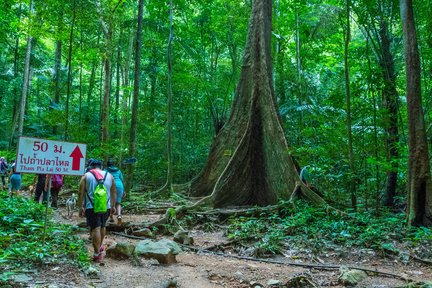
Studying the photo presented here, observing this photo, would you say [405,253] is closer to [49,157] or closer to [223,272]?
[223,272]

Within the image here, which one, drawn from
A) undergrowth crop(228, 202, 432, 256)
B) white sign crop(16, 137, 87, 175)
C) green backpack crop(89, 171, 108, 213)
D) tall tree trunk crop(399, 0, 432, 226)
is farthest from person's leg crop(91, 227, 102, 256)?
tall tree trunk crop(399, 0, 432, 226)

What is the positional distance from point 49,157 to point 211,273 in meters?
2.88

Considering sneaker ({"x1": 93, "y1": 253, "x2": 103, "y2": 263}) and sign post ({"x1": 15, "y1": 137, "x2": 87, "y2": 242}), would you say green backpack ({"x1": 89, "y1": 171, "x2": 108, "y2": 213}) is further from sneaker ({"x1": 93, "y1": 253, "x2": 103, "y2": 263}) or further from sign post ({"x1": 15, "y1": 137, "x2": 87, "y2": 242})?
A: sneaker ({"x1": 93, "y1": 253, "x2": 103, "y2": 263})

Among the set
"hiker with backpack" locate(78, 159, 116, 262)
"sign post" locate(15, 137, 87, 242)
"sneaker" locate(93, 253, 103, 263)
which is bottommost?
"sneaker" locate(93, 253, 103, 263)

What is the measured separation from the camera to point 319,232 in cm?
744

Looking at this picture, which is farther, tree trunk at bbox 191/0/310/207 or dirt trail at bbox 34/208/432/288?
tree trunk at bbox 191/0/310/207

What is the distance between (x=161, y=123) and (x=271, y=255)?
41.2 ft

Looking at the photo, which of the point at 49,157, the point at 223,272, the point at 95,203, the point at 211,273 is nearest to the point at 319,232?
the point at 223,272

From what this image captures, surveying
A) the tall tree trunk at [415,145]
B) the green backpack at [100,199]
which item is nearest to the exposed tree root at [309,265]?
the green backpack at [100,199]

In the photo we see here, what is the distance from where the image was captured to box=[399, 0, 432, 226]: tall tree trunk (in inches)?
299

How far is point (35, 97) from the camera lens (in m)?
31.1

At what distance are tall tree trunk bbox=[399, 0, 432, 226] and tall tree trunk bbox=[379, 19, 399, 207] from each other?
6.08ft

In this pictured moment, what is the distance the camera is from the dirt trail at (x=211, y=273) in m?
4.46

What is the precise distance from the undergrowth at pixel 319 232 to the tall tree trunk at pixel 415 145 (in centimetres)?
46
